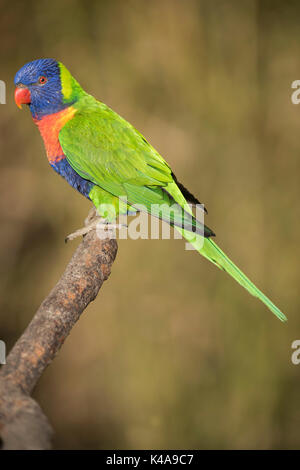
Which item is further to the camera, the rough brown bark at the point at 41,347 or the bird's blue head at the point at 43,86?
the bird's blue head at the point at 43,86

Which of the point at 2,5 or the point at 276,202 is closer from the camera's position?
the point at 2,5

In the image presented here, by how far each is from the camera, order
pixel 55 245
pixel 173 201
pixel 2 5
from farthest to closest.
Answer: pixel 55 245 → pixel 2 5 → pixel 173 201

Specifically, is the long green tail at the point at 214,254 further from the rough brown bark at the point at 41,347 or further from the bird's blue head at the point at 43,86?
the bird's blue head at the point at 43,86

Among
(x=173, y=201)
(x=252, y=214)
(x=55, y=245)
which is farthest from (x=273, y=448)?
(x=173, y=201)

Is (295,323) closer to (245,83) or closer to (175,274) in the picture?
(175,274)

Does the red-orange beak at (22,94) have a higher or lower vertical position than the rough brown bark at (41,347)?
higher

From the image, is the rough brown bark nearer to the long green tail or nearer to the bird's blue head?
the long green tail

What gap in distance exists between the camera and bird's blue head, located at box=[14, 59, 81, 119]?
5.16 ft

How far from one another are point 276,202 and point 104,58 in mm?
1066

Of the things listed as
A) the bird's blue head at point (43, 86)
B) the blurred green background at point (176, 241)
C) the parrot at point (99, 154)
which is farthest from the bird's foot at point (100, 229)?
the blurred green background at point (176, 241)

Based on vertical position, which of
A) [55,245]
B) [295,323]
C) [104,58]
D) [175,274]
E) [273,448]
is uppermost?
[104,58]

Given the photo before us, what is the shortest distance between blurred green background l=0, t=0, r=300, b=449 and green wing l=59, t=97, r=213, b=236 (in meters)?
0.80

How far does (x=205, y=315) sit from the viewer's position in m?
2.45

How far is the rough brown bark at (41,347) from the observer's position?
0.74 m
